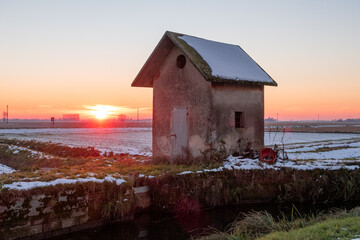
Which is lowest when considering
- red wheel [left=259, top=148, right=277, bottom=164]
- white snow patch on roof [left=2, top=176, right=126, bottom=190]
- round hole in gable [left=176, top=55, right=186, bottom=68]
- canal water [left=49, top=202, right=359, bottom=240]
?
canal water [left=49, top=202, right=359, bottom=240]

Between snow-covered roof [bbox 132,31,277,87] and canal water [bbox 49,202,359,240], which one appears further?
snow-covered roof [bbox 132,31,277,87]

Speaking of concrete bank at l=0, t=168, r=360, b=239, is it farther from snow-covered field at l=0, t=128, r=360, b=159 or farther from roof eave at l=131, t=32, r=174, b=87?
roof eave at l=131, t=32, r=174, b=87

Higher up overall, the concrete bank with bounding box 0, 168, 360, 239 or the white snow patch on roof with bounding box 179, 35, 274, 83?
the white snow patch on roof with bounding box 179, 35, 274, 83

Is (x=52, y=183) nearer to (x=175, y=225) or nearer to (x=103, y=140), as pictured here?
(x=175, y=225)

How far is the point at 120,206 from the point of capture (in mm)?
9773

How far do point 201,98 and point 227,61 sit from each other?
113 inches

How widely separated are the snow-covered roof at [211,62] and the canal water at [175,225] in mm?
5546

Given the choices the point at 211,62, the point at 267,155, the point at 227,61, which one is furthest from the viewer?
the point at 227,61

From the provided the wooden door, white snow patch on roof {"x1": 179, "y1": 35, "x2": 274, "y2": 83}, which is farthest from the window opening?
the wooden door

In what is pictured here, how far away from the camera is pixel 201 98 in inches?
550

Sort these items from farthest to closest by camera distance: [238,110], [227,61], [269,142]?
[269,142], [227,61], [238,110]

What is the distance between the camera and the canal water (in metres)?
9.03

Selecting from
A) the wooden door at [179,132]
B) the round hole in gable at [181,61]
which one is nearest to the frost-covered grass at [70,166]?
the wooden door at [179,132]

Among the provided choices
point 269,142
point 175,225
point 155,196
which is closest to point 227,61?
point 155,196
